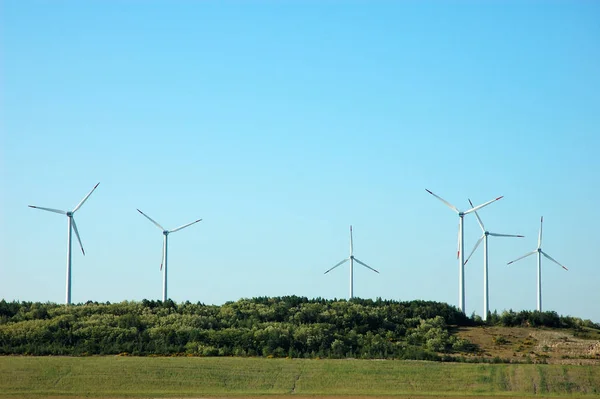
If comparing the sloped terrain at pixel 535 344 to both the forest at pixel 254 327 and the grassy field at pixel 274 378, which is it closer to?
the forest at pixel 254 327

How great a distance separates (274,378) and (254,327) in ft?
56.6

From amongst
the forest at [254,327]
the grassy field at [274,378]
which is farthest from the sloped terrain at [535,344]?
the grassy field at [274,378]

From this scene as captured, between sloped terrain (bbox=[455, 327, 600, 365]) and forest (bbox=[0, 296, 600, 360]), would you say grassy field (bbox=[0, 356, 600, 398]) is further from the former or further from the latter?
sloped terrain (bbox=[455, 327, 600, 365])

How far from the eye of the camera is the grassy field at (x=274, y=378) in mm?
75062

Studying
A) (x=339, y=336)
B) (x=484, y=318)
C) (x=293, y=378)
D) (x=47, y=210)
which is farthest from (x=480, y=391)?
(x=47, y=210)

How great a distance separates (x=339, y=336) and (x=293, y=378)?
16.2 meters

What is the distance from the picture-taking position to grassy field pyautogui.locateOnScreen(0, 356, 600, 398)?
75.1 meters

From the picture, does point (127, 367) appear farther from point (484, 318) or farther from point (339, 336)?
point (484, 318)

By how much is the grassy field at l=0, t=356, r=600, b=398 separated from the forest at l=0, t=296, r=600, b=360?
5.47m

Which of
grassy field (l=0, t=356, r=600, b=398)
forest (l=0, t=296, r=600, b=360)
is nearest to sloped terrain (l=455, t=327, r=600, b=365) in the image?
forest (l=0, t=296, r=600, b=360)

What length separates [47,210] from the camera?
10562cm

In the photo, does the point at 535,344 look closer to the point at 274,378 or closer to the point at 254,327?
the point at 254,327

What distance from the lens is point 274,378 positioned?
7906 cm

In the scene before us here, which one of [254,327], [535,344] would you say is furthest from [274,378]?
[535,344]
